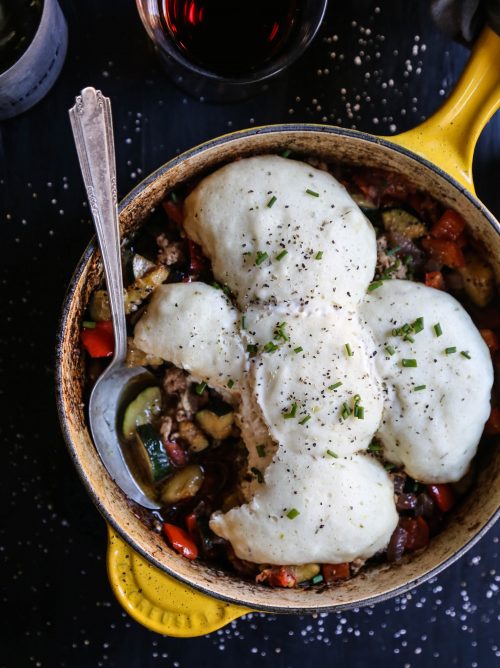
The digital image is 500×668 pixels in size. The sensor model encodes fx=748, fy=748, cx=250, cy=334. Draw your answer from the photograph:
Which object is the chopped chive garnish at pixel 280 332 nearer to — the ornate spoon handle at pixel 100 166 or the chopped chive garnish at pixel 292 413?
the chopped chive garnish at pixel 292 413

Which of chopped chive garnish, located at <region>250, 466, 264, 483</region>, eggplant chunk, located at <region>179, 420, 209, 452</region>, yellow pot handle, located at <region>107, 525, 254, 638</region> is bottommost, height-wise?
yellow pot handle, located at <region>107, 525, 254, 638</region>

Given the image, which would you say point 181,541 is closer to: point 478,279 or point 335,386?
point 335,386

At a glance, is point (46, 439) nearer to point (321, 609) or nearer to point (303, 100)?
point (321, 609)

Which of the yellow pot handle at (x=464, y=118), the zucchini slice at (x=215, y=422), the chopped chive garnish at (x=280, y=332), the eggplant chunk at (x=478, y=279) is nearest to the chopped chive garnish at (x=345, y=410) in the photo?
the chopped chive garnish at (x=280, y=332)

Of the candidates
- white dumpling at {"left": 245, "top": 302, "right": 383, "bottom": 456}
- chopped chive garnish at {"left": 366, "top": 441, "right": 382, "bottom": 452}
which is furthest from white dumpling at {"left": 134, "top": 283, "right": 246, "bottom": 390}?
chopped chive garnish at {"left": 366, "top": 441, "right": 382, "bottom": 452}

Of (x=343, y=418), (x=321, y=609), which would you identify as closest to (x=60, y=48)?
(x=343, y=418)

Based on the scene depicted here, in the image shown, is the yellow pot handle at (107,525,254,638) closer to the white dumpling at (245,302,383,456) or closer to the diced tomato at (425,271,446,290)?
the white dumpling at (245,302,383,456)
